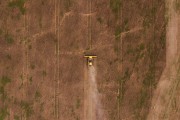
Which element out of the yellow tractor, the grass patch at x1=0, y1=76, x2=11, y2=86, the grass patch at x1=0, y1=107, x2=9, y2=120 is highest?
the yellow tractor

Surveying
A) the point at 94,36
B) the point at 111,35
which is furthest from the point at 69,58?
the point at 111,35

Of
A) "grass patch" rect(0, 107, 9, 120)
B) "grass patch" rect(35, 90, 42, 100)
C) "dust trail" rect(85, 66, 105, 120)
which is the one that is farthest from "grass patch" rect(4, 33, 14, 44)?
"dust trail" rect(85, 66, 105, 120)

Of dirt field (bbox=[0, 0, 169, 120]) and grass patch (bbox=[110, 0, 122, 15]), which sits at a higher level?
grass patch (bbox=[110, 0, 122, 15])

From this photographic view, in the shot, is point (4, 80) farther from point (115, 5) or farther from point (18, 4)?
point (115, 5)

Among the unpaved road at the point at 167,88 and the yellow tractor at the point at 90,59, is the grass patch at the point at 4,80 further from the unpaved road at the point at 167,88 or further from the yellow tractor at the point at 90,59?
the unpaved road at the point at 167,88

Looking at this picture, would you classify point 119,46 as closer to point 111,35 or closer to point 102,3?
point 111,35

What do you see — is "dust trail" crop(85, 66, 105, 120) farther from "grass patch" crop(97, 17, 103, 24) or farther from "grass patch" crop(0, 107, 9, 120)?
"grass patch" crop(0, 107, 9, 120)

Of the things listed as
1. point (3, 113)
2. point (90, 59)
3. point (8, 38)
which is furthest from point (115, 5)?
point (3, 113)
